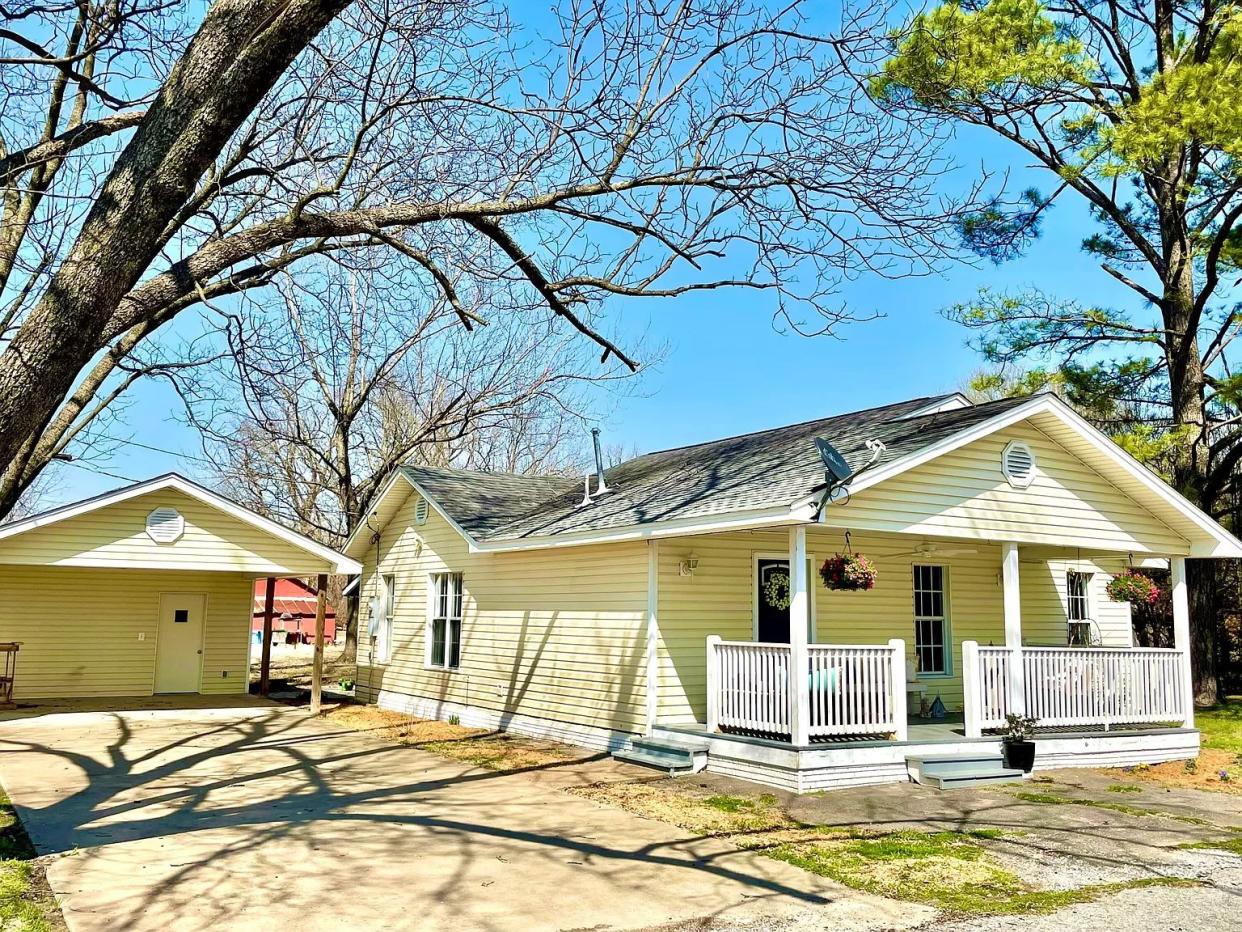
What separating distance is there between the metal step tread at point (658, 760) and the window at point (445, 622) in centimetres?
526

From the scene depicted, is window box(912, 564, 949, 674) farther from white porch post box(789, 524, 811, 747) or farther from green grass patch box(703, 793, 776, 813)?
green grass patch box(703, 793, 776, 813)

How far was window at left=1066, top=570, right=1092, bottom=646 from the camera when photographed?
1600 centimetres

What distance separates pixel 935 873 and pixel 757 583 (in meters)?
5.95

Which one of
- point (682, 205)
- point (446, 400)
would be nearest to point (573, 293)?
point (682, 205)

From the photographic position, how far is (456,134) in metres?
8.39

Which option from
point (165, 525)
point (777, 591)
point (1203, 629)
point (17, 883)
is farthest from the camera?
point (1203, 629)

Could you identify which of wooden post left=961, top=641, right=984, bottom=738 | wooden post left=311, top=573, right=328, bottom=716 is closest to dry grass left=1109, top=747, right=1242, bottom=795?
wooden post left=961, top=641, right=984, bottom=738

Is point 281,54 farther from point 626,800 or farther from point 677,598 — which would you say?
point 677,598

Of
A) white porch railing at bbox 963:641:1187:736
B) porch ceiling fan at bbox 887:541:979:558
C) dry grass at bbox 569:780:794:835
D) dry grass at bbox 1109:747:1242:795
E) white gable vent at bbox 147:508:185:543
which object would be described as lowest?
dry grass at bbox 1109:747:1242:795

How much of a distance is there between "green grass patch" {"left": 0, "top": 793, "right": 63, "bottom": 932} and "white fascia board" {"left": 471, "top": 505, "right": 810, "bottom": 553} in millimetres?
6689

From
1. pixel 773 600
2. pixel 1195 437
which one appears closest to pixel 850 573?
pixel 773 600

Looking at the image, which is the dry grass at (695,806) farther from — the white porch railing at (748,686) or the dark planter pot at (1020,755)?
the dark planter pot at (1020,755)

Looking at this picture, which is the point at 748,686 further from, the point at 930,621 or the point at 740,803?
the point at 930,621

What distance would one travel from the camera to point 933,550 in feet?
43.3
